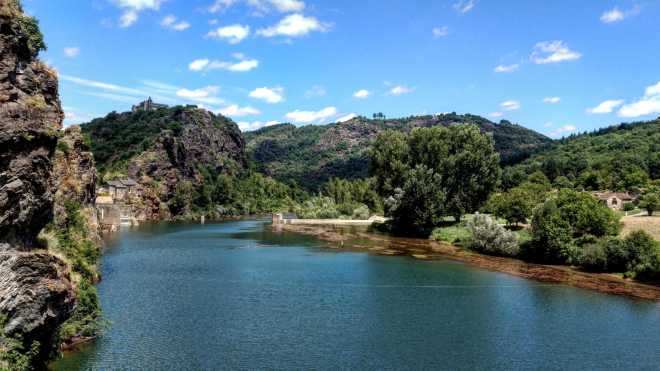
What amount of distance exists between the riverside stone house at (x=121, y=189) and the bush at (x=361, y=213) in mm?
50283

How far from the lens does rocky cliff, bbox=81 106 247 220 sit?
104m

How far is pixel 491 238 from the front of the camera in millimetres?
47375

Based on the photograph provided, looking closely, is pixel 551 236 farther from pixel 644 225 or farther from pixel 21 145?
pixel 21 145

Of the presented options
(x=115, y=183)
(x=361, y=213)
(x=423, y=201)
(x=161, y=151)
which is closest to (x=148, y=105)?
(x=161, y=151)

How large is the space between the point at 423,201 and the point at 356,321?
138ft

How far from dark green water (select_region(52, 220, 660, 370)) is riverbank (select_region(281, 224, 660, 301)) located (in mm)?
2202

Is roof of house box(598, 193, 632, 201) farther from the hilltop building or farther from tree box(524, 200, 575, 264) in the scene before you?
the hilltop building

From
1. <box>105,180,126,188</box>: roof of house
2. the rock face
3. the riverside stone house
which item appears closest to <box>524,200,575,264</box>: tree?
the rock face

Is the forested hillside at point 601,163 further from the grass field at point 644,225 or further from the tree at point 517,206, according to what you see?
the tree at point 517,206

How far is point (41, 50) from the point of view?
18.3m

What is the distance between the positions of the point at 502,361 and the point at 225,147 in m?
151

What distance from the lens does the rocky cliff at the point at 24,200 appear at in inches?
464

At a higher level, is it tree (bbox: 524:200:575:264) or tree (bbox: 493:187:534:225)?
tree (bbox: 493:187:534:225)

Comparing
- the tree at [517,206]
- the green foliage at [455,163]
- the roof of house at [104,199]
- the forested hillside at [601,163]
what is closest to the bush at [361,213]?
the green foliage at [455,163]
